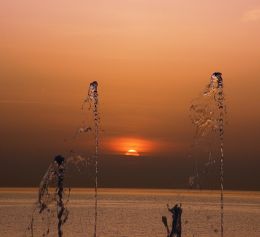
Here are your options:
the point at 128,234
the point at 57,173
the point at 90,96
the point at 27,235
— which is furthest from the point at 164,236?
the point at 57,173

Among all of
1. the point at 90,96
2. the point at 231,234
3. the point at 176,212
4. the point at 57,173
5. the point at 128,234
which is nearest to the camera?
the point at 176,212

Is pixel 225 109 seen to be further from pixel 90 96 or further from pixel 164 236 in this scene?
pixel 164 236

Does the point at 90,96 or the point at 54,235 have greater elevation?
the point at 90,96

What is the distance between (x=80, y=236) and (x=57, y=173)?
4398 cm

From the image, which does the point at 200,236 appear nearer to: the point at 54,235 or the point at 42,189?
the point at 54,235

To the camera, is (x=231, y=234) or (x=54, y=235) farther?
(x=231, y=234)

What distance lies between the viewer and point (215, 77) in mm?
34094

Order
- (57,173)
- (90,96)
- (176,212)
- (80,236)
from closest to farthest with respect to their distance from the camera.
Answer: (176,212) → (57,173) → (90,96) → (80,236)

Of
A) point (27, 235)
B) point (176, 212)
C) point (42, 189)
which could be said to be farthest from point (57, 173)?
point (27, 235)

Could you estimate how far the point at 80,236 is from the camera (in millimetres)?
73625

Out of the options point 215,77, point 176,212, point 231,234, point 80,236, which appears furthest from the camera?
point 231,234

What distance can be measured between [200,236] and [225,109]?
156 ft

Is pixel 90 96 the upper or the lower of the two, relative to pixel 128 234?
upper

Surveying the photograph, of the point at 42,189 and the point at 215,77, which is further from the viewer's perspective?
the point at 215,77
